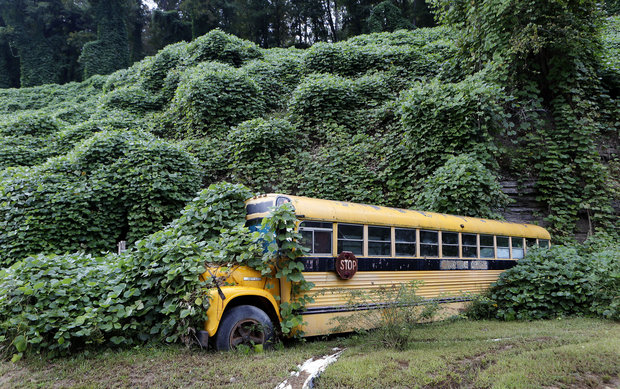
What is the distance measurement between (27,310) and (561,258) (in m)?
10.3

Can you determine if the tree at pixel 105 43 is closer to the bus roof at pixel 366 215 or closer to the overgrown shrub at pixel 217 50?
the overgrown shrub at pixel 217 50

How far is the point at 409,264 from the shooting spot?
303 inches

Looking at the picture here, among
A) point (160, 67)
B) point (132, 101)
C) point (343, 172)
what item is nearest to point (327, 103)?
point (343, 172)

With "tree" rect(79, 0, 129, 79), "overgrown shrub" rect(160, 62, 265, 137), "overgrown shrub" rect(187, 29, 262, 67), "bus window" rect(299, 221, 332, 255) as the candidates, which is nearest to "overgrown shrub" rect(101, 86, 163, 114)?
"overgrown shrub" rect(160, 62, 265, 137)

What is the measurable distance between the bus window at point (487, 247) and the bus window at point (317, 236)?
4.58 metres

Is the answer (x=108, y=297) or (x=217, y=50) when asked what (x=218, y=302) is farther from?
(x=217, y=50)

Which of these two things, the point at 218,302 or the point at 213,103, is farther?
the point at 213,103

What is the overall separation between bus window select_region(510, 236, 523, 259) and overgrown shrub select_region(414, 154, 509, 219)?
803 millimetres

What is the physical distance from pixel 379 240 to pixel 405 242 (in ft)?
2.42

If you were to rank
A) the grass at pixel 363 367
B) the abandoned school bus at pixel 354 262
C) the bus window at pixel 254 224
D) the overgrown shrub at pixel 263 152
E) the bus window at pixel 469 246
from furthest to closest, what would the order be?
the overgrown shrub at pixel 263 152 → the bus window at pixel 469 246 → the bus window at pixel 254 224 → the abandoned school bus at pixel 354 262 → the grass at pixel 363 367

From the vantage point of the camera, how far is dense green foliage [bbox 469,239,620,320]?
8.23 m

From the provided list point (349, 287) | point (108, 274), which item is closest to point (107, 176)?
point (108, 274)

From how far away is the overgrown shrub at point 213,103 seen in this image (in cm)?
1541

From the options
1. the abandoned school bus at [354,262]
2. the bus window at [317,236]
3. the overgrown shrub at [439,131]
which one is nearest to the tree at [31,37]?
the overgrown shrub at [439,131]
